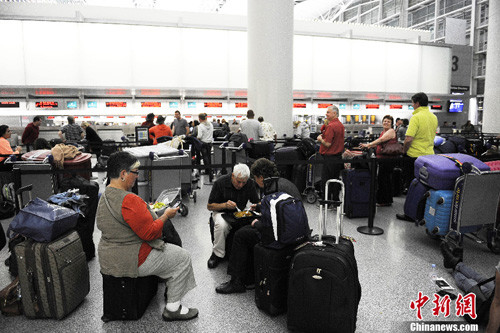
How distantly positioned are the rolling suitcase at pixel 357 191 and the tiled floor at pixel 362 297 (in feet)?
2.27

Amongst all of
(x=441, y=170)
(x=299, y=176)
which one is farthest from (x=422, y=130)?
(x=299, y=176)

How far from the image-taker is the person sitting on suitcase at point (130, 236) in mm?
2475

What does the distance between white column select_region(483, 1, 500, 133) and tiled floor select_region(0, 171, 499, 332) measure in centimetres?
1607

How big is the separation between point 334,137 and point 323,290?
402 centimetres

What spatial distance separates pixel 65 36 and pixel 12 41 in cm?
170

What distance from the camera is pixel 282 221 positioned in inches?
102

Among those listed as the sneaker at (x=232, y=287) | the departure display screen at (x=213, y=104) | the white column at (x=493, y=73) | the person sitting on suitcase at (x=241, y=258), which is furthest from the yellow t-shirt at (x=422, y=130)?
the white column at (x=493, y=73)

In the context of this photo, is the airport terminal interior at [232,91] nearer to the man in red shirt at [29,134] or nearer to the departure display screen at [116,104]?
the departure display screen at [116,104]

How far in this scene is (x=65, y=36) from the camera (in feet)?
39.4

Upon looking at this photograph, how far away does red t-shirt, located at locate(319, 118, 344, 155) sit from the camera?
19.5 ft

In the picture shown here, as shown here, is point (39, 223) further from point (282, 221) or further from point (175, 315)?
point (282, 221)

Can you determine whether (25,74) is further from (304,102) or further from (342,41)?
(342,41)

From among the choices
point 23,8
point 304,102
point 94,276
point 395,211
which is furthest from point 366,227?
point 23,8

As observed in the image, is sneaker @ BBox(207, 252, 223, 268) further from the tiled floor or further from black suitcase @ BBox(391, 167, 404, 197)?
black suitcase @ BBox(391, 167, 404, 197)
